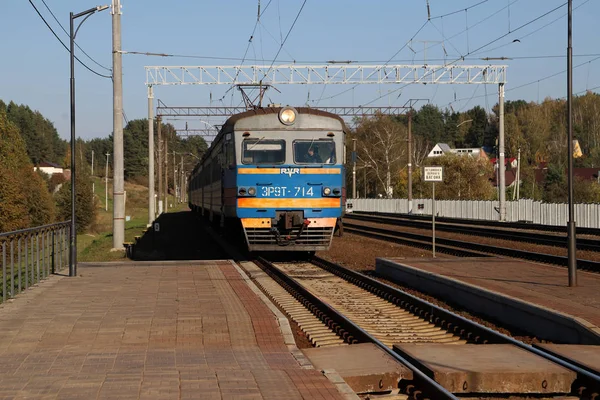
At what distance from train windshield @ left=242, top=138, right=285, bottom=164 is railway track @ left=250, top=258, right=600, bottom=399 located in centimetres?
316

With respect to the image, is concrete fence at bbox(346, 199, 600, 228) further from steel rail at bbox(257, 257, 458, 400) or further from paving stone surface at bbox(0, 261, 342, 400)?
paving stone surface at bbox(0, 261, 342, 400)

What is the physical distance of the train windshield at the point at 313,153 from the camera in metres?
18.8

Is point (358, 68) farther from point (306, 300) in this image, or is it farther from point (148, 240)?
point (306, 300)

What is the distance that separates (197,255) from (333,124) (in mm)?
7916

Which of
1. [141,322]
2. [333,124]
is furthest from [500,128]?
[141,322]

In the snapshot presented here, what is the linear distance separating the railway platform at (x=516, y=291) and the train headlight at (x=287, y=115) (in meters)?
3.99

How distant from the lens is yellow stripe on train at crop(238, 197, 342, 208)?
18.3m

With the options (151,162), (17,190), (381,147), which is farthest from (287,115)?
(381,147)

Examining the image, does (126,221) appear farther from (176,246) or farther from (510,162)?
(510,162)

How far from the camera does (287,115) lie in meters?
18.8

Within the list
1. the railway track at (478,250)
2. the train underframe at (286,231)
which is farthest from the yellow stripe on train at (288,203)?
the railway track at (478,250)

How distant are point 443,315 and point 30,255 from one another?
7514mm

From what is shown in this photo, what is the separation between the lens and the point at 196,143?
→ 165000 millimetres

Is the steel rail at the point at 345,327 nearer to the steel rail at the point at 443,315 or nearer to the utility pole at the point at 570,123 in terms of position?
the steel rail at the point at 443,315
